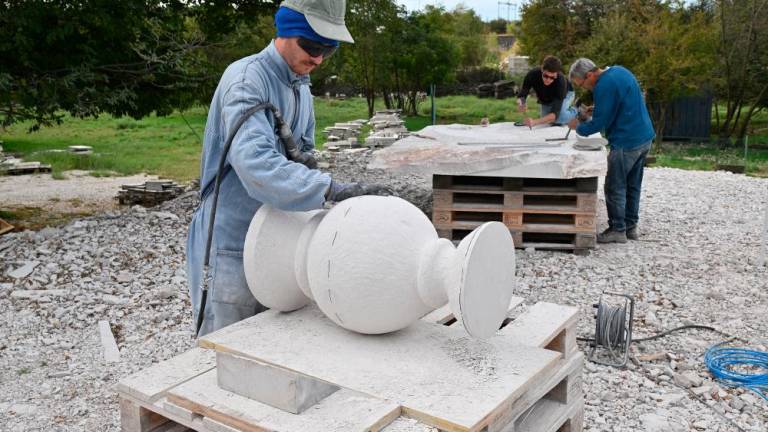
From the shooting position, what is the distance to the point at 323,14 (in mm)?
2361

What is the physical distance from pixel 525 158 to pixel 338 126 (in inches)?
427

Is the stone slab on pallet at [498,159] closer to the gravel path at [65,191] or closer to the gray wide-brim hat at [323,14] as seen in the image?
the gray wide-brim hat at [323,14]

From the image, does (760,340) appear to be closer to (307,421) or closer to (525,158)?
(525,158)

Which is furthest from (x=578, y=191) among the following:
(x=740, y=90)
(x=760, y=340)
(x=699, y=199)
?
(x=740, y=90)

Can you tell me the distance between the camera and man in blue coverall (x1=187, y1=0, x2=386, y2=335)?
7.50 ft

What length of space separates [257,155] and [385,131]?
14.0 m

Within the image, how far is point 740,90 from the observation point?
21.1m

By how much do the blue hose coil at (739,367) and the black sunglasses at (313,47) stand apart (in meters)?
3.17

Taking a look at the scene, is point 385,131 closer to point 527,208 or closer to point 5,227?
point 5,227

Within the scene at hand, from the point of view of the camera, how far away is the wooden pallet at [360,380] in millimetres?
1885

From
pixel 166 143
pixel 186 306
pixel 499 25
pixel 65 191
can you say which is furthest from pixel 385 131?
pixel 499 25

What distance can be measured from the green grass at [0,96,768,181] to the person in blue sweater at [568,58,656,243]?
7.08 m

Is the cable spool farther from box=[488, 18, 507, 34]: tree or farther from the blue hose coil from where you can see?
box=[488, 18, 507, 34]: tree

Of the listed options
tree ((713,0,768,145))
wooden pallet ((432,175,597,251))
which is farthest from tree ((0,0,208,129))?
tree ((713,0,768,145))
